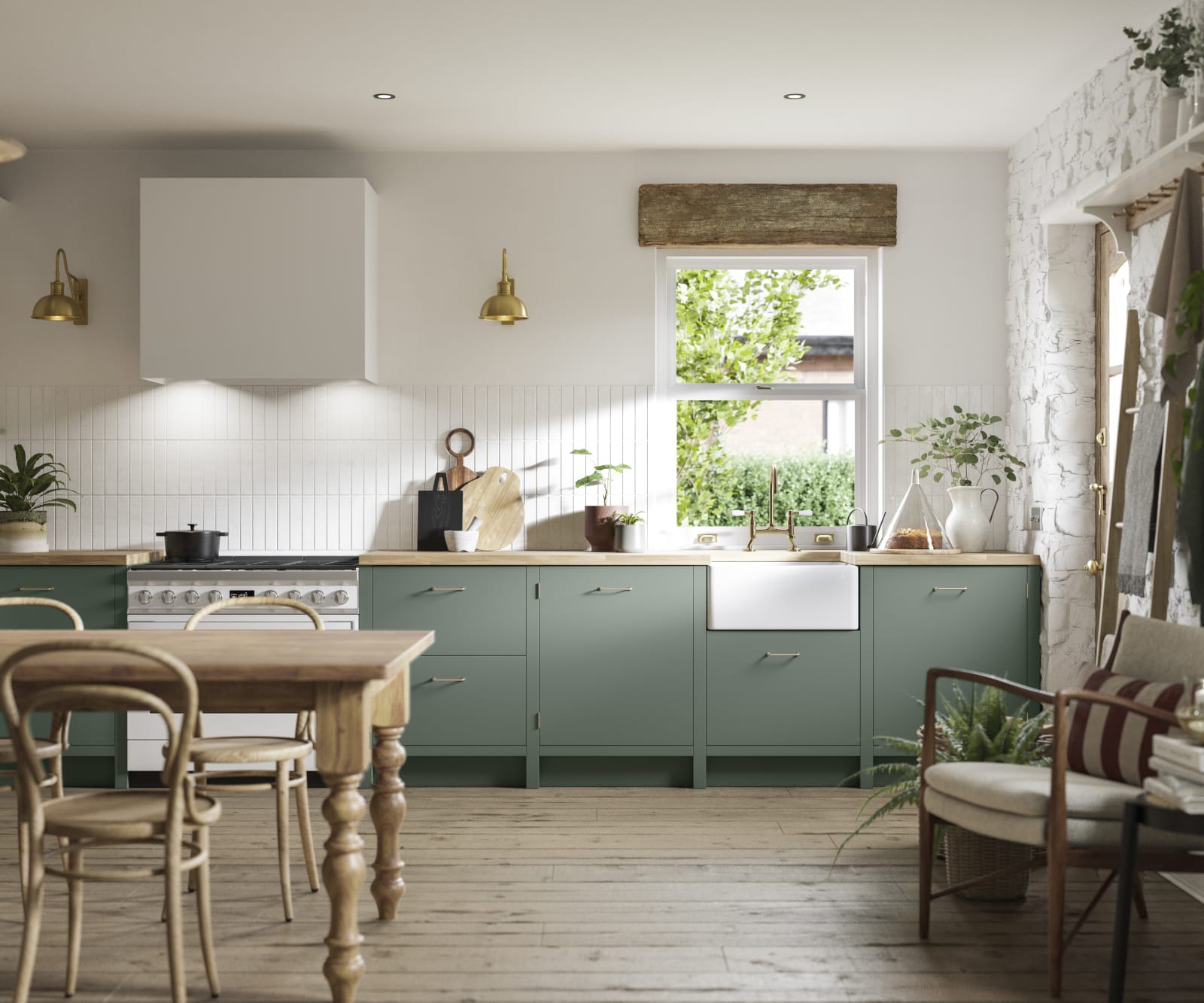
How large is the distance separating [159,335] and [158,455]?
2.00 ft

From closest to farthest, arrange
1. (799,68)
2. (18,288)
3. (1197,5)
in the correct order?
(1197,5) → (799,68) → (18,288)

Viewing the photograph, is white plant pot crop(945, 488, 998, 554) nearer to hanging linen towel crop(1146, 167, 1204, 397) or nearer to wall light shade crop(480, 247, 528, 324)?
hanging linen towel crop(1146, 167, 1204, 397)

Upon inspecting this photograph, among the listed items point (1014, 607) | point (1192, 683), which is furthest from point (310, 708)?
point (1014, 607)

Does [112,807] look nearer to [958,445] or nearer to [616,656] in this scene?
[616,656]

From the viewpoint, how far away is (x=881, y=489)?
518 cm

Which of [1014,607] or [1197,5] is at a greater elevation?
[1197,5]

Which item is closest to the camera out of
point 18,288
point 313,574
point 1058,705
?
point 1058,705

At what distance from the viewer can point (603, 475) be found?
17.0ft

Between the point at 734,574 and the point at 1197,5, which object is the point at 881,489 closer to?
the point at 734,574

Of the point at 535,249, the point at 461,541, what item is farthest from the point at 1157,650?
the point at 535,249

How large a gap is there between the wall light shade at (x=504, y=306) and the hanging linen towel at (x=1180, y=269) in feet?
8.14

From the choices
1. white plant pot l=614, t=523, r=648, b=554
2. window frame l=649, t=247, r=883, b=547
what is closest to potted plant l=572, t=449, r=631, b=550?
white plant pot l=614, t=523, r=648, b=554

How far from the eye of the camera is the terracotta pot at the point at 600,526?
4.95 m

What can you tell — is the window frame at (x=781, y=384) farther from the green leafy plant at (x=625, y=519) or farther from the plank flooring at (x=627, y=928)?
the plank flooring at (x=627, y=928)
